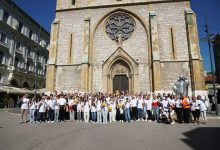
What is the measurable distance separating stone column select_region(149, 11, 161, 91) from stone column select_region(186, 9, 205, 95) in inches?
136

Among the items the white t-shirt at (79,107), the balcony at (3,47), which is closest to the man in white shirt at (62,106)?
the white t-shirt at (79,107)

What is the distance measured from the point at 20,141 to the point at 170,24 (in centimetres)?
1903

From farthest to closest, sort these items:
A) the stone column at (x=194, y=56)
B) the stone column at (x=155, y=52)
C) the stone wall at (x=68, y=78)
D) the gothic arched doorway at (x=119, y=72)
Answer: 1. the stone wall at (x=68, y=78)
2. the gothic arched doorway at (x=119, y=72)
3. the stone column at (x=155, y=52)
4. the stone column at (x=194, y=56)

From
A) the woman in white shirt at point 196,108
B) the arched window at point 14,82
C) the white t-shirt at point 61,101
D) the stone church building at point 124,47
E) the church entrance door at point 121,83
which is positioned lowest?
the woman in white shirt at point 196,108

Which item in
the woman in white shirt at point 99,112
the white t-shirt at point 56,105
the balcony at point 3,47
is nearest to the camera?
the woman in white shirt at point 99,112

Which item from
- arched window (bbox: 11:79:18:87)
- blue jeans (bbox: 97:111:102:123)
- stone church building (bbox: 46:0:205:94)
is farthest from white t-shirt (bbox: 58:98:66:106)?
arched window (bbox: 11:79:18:87)

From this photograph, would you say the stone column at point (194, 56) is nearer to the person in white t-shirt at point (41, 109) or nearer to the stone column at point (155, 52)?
the stone column at point (155, 52)

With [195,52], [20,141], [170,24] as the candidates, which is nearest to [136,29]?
[170,24]

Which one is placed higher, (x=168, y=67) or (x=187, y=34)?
(x=187, y=34)

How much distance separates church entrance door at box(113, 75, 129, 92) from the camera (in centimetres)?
2055

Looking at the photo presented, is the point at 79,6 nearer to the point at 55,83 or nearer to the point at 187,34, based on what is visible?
the point at 55,83

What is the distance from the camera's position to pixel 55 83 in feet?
68.8

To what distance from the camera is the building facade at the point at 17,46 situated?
27.7 meters

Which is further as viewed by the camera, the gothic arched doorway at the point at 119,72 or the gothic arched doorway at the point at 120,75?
the gothic arched doorway at the point at 120,75
